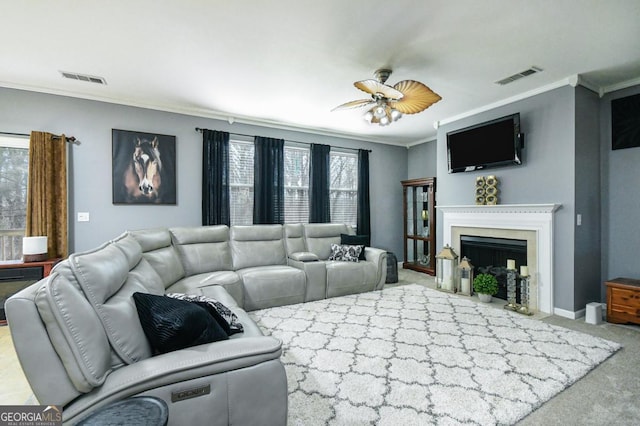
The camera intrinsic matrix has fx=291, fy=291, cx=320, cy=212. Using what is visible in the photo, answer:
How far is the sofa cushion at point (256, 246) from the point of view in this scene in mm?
3922

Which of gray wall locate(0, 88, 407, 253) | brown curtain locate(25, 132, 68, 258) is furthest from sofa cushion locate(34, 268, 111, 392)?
gray wall locate(0, 88, 407, 253)

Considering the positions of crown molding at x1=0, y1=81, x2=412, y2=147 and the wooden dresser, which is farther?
crown molding at x1=0, y1=81, x2=412, y2=147

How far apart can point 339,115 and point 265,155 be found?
1309 mm

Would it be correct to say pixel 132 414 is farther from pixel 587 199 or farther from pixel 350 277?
pixel 587 199

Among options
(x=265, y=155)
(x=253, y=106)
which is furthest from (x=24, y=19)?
(x=265, y=155)

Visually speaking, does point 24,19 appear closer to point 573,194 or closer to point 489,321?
point 489,321

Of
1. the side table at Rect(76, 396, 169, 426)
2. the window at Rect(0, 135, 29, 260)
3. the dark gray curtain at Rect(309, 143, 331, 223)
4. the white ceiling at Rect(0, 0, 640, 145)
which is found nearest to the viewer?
the side table at Rect(76, 396, 169, 426)

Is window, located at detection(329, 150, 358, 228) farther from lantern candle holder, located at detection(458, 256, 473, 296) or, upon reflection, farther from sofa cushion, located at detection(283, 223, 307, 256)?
lantern candle holder, located at detection(458, 256, 473, 296)

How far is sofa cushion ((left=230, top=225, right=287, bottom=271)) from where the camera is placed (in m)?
3.92

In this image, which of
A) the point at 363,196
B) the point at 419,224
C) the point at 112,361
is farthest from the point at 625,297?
the point at 112,361

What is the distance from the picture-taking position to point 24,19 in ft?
7.13

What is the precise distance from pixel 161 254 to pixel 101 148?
1.81m

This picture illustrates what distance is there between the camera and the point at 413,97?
2686mm

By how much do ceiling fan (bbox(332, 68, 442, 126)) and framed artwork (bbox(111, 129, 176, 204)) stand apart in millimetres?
2626
